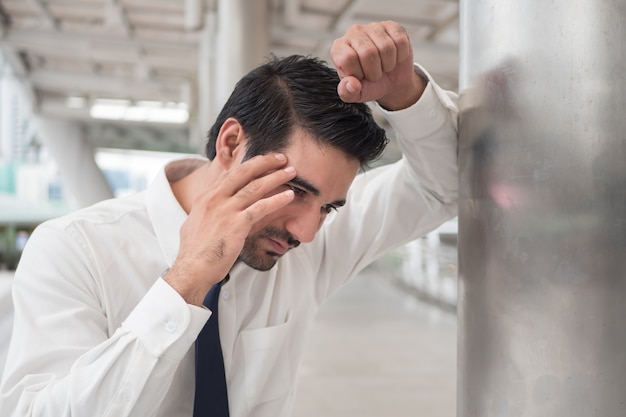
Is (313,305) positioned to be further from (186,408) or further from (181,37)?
(181,37)

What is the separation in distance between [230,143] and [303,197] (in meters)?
0.24

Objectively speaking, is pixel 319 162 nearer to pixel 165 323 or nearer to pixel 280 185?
pixel 280 185

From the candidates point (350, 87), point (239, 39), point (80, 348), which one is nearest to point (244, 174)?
point (350, 87)

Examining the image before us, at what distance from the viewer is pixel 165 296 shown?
3.51 feet

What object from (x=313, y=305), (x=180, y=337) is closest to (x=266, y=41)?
(x=313, y=305)

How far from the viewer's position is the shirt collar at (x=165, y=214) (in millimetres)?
1413

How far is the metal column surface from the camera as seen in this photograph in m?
0.72

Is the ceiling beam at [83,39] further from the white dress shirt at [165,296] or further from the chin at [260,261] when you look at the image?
the chin at [260,261]

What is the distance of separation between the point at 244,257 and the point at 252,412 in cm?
38

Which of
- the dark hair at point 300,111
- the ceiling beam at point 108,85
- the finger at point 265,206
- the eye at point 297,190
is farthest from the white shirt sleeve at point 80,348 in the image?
the ceiling beam at point 108,85

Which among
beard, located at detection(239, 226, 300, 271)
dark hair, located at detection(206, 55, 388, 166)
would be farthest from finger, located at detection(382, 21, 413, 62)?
beard, located at detection(239, 226, 300, 271)

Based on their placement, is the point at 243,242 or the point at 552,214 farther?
the point at 243,242

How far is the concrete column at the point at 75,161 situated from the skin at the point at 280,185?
1531 centimetres

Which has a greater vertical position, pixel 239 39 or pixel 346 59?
pixel 239 39
